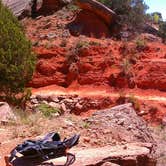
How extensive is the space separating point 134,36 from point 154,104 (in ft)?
22.1

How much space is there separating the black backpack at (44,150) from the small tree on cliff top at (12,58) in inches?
→ 462

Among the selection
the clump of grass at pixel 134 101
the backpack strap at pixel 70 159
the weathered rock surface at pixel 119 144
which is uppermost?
the weathered rock surface at pixel 119 144

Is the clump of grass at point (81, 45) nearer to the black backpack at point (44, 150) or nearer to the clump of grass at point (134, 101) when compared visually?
the clump of grass at point (134, 101)

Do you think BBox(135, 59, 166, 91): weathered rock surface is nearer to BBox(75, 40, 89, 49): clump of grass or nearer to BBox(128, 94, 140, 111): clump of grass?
BBox(128, 94, 140, 111): clump of grass

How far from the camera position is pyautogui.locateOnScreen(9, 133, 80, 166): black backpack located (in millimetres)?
5402

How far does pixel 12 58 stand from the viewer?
17531 millimetres

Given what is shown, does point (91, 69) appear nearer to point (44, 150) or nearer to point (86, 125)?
point (86, 125)

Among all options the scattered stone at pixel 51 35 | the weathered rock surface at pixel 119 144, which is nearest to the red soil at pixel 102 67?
the scattered stone at pixel 51 35

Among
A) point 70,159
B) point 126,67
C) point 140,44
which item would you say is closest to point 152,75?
point 126,67

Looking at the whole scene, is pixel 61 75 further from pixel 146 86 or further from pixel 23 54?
pixel 23 54

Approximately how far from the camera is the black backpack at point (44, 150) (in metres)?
5.40

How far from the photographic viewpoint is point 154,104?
21156mm

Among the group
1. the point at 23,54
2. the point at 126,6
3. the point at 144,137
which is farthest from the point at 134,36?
the point at 144,137

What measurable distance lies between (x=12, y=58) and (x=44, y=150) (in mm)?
12365
